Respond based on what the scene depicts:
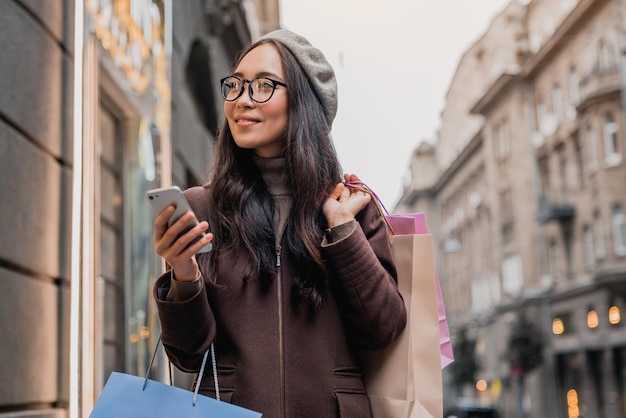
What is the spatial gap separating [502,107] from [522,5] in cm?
364

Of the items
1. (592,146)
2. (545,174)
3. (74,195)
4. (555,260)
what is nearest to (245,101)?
(74,195)

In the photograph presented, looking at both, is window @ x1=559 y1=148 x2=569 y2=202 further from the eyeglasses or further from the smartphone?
the smartphone

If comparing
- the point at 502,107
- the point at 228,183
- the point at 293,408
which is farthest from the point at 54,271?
the point at 502,107

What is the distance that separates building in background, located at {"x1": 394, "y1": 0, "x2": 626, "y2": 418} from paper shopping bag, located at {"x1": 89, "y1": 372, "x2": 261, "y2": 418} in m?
13.3

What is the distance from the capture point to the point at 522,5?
20.5m

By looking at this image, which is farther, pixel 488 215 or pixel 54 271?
pixel 488 215

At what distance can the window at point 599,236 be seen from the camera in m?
17.1

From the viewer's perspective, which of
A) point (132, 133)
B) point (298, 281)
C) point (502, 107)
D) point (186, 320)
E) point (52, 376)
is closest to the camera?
point (186, 320)

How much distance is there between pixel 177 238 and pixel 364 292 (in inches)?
17.1

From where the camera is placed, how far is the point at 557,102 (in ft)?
66.5

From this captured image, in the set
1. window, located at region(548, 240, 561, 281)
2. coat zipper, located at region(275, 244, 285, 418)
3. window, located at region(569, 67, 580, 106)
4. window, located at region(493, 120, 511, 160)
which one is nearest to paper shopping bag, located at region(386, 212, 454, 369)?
coat zipper, located at region(275, 244, 285, 418)

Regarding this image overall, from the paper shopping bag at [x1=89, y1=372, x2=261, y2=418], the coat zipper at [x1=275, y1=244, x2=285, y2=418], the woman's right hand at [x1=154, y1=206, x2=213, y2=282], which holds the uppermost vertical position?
the woman's right hand at [x1=154, y1=206, x2=213, y2=282]

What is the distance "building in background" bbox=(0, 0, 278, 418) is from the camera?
3.30 metres

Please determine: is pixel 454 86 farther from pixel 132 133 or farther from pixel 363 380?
pixel 363 380
